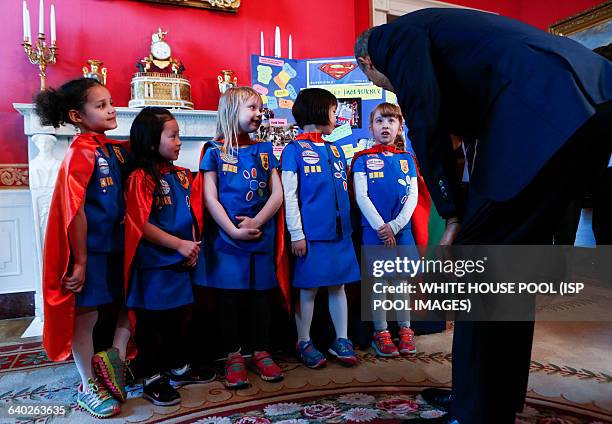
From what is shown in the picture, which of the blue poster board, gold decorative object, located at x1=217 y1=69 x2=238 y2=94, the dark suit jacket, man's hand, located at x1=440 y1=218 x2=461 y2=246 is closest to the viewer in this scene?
the dark suit jacket

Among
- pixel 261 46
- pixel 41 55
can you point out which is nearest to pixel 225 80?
pixel 261 46

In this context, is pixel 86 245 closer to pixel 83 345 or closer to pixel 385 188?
pixel 83 345

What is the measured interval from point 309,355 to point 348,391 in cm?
30

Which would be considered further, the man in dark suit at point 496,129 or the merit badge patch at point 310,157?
the merit badge patch at point 310,157

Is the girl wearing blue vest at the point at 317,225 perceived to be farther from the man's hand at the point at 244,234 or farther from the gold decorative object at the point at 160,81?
the gold decorative object at the point at 160,81

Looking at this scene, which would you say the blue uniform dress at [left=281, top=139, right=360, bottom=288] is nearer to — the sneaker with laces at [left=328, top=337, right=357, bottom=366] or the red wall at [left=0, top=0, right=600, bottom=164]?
the sneaker with laces at [left=328, top=337, right=357, bottom=366]

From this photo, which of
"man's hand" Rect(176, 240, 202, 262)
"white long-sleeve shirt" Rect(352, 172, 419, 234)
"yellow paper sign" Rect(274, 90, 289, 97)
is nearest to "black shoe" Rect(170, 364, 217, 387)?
"man's hand" Rect(176, 240, 202, 262)

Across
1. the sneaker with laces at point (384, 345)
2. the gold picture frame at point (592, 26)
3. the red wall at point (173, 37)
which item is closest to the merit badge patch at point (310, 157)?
the sneaker with laces at point (384, 345)

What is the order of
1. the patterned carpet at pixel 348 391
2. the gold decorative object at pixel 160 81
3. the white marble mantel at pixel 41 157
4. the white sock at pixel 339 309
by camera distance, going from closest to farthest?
the patterned carpet at pixel 348 391 → the white sock at pixel 339 309 → the white marble mantel at pixel 41 157 → the gold decorative object at pixel 160 81

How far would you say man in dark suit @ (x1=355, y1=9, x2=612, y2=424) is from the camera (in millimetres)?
922

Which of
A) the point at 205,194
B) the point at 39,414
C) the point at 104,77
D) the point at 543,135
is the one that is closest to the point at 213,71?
the point at 104,77

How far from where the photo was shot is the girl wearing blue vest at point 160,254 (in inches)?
62.1

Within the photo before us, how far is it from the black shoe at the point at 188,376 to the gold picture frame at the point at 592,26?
14.6 ft

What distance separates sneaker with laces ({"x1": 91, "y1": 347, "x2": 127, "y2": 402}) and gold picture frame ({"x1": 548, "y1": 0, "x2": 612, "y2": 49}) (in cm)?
470
